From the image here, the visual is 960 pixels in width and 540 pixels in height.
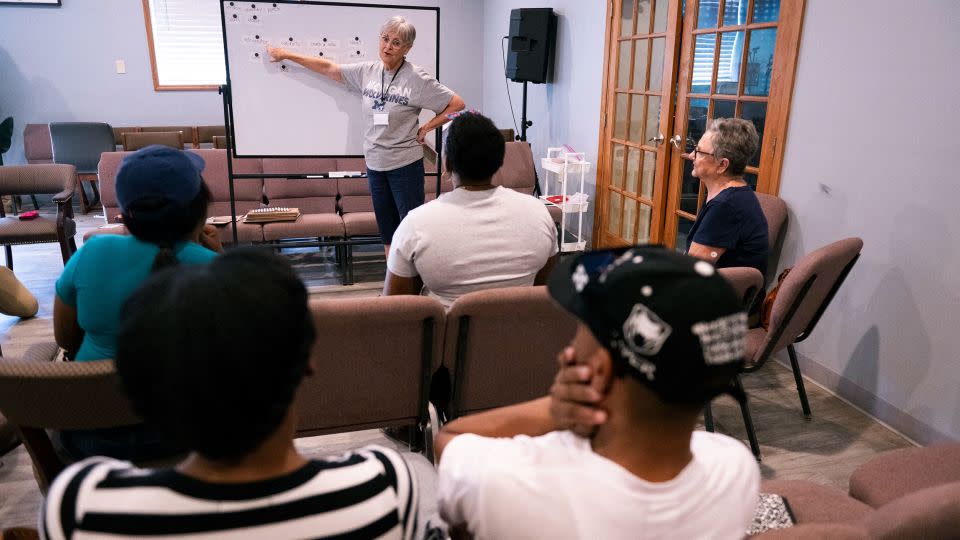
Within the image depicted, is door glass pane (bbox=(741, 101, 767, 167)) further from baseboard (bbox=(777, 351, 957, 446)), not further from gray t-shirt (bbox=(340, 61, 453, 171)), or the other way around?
gray t-shirt (bbox=(340, 61, 453, 171))

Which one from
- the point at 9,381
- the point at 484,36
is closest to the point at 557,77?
the point at 484,36

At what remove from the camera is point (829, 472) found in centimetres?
224

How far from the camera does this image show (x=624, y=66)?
4590 mm

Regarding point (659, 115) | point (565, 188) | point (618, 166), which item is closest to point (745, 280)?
point (659, 115)

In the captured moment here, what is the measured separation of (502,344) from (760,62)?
2319 millimetres

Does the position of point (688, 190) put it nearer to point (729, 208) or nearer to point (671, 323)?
point (729, 208)

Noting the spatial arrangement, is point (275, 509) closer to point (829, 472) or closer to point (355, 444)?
point (355, 444)

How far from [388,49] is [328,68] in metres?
0.46

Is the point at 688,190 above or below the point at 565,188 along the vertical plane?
above

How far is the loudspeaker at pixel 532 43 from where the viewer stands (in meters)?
5.52

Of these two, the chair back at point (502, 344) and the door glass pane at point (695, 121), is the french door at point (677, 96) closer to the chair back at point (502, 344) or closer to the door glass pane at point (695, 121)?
the door glass pane at point (695, 121)

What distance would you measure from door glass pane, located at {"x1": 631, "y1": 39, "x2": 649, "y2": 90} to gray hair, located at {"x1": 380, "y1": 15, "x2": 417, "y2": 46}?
176 centimetres

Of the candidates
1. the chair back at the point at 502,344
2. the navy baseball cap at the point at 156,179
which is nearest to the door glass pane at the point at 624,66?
the chair back at the point at 502,344

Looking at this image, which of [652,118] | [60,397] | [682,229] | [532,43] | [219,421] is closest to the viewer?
[219,421]
